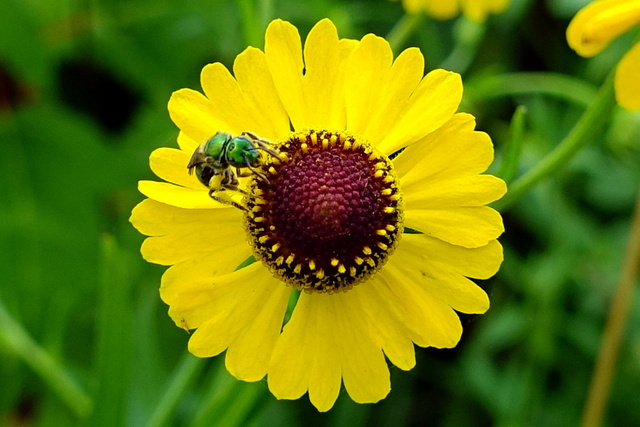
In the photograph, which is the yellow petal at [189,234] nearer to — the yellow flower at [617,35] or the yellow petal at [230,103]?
the yellow petal at [230,103]

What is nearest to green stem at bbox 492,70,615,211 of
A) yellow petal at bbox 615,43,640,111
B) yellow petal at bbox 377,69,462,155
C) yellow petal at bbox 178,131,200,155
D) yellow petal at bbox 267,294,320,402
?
yellow petal at bbox 615,43,640,111

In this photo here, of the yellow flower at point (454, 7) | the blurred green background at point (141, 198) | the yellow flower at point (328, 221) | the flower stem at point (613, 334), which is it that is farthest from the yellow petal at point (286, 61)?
the flower stem at point (613, 334)

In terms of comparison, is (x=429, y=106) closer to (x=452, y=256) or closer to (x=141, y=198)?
(x=452, y=256)

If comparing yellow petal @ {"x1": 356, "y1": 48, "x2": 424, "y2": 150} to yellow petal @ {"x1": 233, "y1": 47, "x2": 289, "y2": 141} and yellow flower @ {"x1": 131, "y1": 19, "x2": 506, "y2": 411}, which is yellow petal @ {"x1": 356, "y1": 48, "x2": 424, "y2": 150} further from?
yellow petal @ {"x1": 233, "y1": 47, "x2": 289, "y2": 141}

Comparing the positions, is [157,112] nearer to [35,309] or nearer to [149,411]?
[35,309]

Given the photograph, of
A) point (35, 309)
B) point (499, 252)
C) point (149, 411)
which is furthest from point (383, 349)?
point (35, 309)

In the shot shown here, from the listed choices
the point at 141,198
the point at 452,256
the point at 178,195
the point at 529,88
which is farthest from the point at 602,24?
the point at 141,198
